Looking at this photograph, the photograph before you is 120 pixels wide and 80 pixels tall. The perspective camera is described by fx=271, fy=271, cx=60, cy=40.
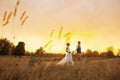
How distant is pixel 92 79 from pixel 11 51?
9.00ft

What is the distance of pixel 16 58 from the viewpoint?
7535mm

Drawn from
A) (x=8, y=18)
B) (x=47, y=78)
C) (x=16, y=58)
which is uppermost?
Answer: (x=8, y=18)

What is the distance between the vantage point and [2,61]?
779cm

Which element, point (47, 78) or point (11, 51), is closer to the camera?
point (11, 51)

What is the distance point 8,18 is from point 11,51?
2.94 feet

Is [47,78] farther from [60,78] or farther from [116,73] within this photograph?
[116,73]

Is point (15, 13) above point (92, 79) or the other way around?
above

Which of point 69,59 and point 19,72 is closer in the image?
point 19,72

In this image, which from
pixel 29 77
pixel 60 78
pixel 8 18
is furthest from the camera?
pixel 60 78

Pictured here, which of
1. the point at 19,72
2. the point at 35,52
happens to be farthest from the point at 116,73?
the point at 19,72

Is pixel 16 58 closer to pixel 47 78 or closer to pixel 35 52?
pixel 35 52

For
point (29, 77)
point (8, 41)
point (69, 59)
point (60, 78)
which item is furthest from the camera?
point (69, 59)

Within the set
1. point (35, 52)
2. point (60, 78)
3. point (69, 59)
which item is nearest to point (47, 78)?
point (60, 78)

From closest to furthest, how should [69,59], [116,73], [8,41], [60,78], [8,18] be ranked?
[8,18]
[8,41]
[60,78]
[116,73]
[69,59]
